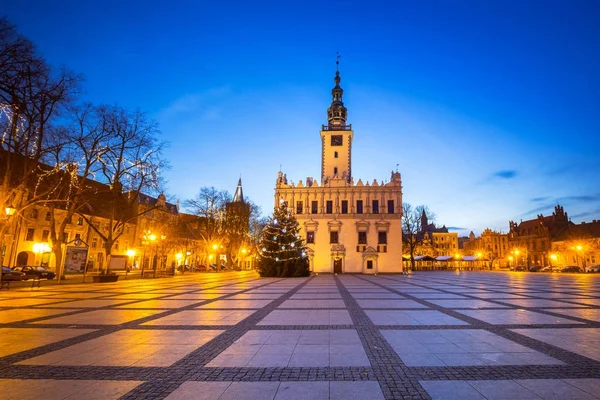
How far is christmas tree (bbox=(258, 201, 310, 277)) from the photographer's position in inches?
1505

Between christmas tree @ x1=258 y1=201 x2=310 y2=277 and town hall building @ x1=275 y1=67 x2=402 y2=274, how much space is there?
1260 cm

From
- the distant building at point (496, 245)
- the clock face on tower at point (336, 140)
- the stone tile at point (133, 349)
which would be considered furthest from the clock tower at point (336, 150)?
the distant building at point (496, 245)

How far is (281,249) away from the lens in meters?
38.3

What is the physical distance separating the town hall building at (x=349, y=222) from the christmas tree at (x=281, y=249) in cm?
1260

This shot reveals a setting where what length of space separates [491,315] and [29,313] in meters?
15.5

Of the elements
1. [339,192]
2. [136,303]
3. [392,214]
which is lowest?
[136,303]

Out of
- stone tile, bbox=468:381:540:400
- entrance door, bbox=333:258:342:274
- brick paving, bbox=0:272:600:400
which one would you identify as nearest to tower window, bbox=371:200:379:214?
entrance door, bbox=333:258:342:274

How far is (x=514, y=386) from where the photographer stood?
4691 mm

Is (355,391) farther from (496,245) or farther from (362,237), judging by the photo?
(496,245)

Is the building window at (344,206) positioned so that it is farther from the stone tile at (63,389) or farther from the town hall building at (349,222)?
the stone tile at (63,389)

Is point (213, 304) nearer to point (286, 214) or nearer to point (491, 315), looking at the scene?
point (491, 315)

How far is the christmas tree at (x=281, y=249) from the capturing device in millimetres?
38219

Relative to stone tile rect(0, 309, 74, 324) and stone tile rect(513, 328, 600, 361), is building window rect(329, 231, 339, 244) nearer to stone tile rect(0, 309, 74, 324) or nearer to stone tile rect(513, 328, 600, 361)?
stone tile rect(0, 309, 74, 324)

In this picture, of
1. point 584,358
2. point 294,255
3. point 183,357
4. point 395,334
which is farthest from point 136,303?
point 294,255
